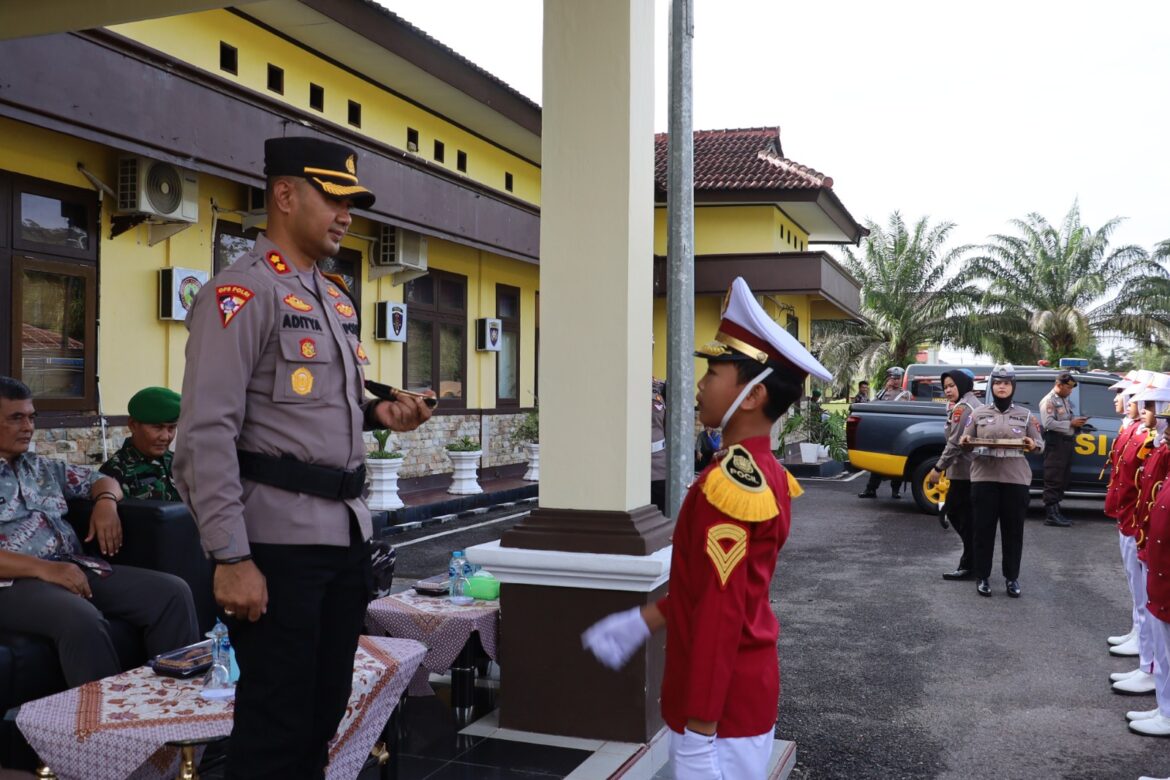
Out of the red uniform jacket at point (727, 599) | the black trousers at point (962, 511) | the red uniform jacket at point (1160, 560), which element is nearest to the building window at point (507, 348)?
the black trousers at point (962, 511)

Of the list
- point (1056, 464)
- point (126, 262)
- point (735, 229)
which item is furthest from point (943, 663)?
point (735, 229)

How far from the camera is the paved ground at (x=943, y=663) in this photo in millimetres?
5227

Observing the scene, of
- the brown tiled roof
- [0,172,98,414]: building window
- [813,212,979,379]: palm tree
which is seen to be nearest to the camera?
[0,172,98,414]: building window

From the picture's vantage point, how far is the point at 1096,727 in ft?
18.8

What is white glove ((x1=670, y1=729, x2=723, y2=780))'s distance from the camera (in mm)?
2635

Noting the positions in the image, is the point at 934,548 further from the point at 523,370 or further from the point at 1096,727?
the point at 523,370

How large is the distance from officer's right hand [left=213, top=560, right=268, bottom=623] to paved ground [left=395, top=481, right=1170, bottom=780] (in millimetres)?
3180

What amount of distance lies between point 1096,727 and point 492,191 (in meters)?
12.6

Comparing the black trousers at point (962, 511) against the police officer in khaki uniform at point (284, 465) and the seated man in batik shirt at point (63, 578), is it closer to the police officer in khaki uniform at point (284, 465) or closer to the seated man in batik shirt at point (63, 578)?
the seated man in batik shirt at point (63, 578)

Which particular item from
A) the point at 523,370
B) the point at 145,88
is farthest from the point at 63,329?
the point at 523,370

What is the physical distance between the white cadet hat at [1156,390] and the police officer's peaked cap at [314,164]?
507cm

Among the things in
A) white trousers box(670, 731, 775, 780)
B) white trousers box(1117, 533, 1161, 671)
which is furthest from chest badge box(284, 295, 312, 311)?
white trousers box(1117, 533, 1161, 671)

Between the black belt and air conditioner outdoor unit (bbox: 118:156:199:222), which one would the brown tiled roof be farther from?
the black belt

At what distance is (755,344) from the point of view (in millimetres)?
2869
